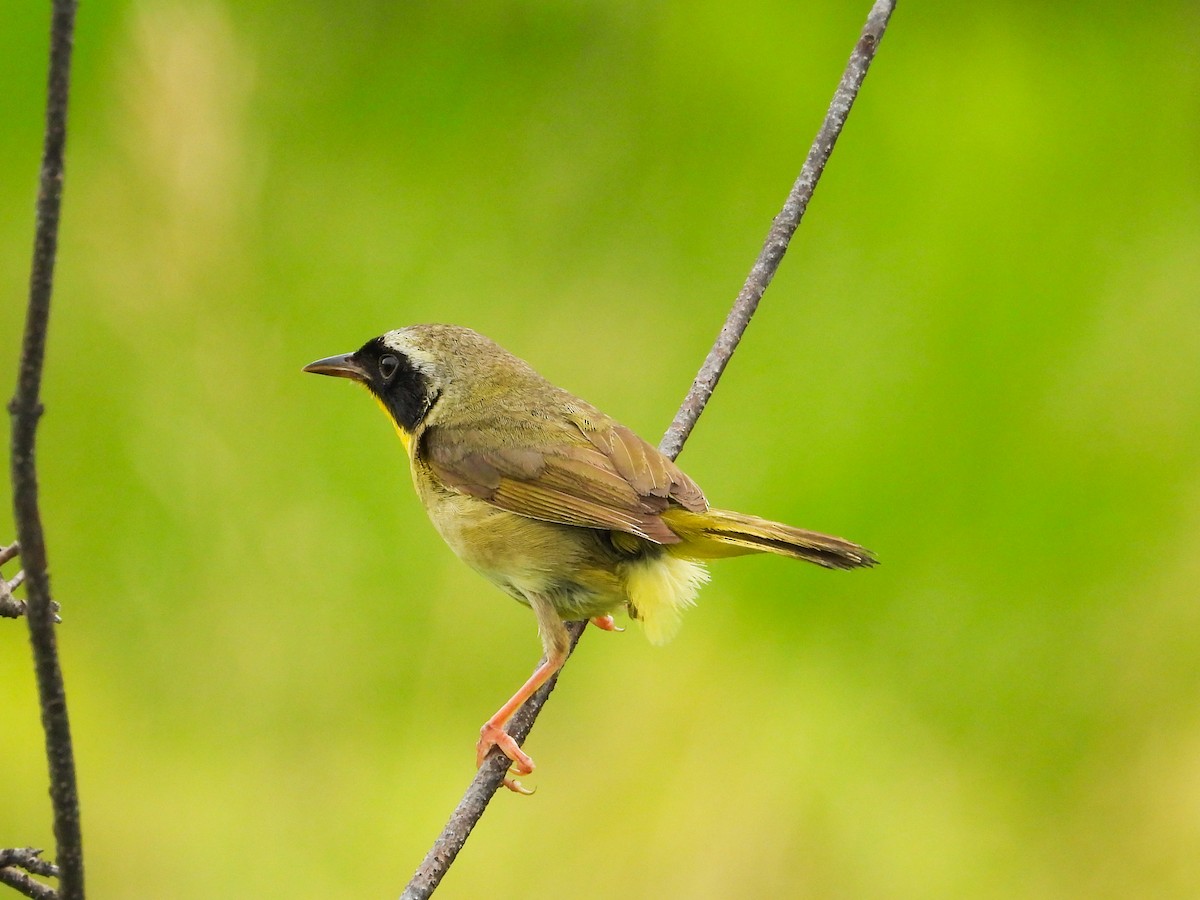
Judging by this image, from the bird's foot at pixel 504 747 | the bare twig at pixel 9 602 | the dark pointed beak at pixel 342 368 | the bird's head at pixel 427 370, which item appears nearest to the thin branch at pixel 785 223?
the bird's head at pixel 427 370

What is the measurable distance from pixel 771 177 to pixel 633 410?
0.94 meters

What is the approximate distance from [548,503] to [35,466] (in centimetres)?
181

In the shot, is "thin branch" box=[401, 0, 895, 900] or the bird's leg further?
the bird's leg

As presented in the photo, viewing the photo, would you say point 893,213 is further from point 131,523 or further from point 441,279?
point 131,523

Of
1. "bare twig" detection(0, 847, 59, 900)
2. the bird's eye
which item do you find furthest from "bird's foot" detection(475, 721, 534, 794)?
"bare twig" detection(0, 847, 59, 900)

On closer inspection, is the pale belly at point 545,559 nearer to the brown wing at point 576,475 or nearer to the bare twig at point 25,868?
the brown wing at point 576,475

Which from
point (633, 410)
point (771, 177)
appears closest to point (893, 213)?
point (771, 177)

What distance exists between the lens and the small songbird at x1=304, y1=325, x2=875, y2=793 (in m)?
2.58

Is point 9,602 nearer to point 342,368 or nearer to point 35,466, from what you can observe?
point 35,466

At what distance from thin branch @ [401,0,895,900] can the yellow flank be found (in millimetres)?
248

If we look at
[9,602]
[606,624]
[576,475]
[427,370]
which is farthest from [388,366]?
[9,602]

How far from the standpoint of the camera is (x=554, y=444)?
289 centimetres

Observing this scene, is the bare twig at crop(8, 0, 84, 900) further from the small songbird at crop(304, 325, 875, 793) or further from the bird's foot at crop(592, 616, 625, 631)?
the bird's foot at crop(592, 616, 625, 631)

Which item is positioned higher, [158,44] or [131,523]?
[158,44]
